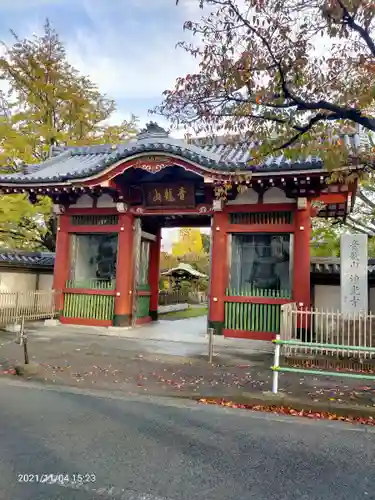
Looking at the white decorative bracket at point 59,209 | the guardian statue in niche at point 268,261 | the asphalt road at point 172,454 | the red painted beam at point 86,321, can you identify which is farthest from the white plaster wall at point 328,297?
the white decorative bracket at point 59,209

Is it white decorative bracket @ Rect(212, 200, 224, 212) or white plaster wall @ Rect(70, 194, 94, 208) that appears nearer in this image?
white decorative bracket @ Rect(212, 200, 224, 212)

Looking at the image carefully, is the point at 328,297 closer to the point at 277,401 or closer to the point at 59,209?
the point at 277,401

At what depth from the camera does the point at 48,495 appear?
3.05 m

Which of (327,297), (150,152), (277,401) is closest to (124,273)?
(150,152)

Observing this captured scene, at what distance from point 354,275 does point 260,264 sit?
3079 millimetres

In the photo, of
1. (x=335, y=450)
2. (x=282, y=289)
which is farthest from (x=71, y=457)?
(x=282, y=289)

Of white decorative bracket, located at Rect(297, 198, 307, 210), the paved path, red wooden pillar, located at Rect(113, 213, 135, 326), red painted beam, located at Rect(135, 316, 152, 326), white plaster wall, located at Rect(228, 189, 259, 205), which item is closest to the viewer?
the paved path

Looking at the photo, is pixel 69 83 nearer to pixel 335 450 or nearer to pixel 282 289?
pixel 282 289

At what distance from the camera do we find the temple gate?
1116 centimetres

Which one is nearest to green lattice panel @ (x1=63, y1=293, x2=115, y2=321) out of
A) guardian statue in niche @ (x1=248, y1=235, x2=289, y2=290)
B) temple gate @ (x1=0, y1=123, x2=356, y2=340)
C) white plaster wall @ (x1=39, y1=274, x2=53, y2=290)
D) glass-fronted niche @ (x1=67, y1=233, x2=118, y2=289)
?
temple gate @ (x1=0, y1=123, x2=356, y2=340)

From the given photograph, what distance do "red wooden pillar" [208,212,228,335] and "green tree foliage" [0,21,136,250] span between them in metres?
8.29

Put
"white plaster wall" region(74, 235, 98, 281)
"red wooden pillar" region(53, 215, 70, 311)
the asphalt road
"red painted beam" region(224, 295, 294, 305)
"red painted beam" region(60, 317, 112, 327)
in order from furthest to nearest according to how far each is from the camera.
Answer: "white plaster wall" region(74, 235, 98, 281) < "red wooden pillar" region(53, 215, 70, 311) < "red painted beam" region(60, 317, 112, 327) < "red painted beam" region(224, 295, 294, 305) < the asphalt road

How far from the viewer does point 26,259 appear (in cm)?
1525

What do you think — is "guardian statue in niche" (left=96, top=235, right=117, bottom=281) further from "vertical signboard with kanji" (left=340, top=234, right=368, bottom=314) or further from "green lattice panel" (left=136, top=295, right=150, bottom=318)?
"vertical signboard with kanji" (left=340, top=234, right=368, bottom=314)
